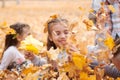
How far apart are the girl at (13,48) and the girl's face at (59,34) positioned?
651mm

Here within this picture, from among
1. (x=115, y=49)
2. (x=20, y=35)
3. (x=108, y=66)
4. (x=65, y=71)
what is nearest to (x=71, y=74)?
(x=65, y=71)

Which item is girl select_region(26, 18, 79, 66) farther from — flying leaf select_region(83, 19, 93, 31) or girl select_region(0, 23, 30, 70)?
girl select_region(0, 23, 30, 70)

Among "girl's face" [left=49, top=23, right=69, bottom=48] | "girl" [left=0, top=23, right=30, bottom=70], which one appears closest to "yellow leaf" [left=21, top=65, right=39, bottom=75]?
"girl's face" [left=49, top=23, right=69, bottom=48]

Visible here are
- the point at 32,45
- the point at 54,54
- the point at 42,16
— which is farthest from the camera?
the point at 42,16

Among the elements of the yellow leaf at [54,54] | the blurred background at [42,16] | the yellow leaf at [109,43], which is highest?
the yellow leaf at [109,43]

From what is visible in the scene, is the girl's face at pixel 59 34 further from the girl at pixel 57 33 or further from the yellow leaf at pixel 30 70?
the yellow leaf at pixel 30 70

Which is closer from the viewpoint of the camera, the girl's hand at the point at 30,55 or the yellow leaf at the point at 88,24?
the yellow leaf at the point at 88,24

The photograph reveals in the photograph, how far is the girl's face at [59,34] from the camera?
150 inches

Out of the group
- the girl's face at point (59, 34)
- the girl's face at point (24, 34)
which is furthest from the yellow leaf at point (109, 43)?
the girl's face at point (24, 34)

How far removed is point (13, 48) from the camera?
4.96m

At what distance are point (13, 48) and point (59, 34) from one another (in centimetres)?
112

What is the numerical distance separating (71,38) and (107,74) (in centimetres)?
42

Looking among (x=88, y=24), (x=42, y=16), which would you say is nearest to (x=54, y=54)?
(x=88, y=24)

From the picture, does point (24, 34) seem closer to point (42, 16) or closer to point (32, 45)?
point (32, 45)
